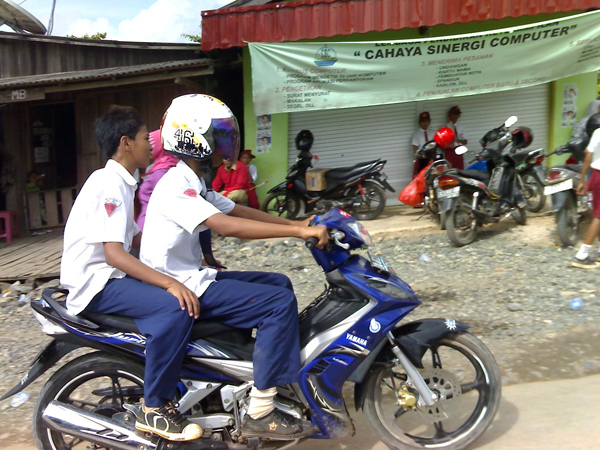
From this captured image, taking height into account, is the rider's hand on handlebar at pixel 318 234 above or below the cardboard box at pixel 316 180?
above

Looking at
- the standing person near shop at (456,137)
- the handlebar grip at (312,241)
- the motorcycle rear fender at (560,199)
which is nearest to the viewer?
the handlebar grip at (312,241)

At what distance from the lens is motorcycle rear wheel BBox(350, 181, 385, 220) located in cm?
889

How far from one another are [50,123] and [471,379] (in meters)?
10.2

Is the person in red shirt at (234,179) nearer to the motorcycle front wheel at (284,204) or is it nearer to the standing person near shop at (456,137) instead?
the motorcycle front wheel at (284,204)

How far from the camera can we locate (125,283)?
8.98 feet

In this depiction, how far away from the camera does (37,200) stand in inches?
409

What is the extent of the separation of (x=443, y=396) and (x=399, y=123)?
7280 millimetres

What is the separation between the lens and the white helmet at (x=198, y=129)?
2.63 m

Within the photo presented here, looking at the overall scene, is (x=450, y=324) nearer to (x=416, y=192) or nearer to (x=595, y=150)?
(x=595, y=150)

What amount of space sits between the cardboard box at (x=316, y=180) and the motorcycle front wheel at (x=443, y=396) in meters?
6.15

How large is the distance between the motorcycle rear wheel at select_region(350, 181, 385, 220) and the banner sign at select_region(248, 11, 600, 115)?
4.22 ft

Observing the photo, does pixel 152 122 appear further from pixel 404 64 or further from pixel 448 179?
pixel 448 179

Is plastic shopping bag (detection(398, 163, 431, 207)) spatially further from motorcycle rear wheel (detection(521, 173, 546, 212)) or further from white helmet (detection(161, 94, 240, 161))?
white helmet (detection(161, 94, 240, 161))

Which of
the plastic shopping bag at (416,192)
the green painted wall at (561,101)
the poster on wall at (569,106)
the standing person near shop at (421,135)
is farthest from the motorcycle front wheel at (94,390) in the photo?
the poster on wall at (569,106)
